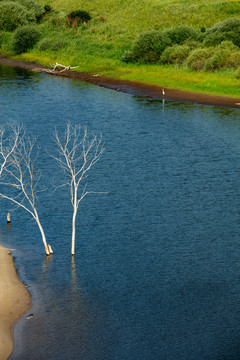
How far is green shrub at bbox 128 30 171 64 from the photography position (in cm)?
10040

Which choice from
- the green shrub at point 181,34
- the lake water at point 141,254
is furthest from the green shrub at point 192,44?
the lake water at point 141,254

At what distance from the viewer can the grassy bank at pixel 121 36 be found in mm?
90950

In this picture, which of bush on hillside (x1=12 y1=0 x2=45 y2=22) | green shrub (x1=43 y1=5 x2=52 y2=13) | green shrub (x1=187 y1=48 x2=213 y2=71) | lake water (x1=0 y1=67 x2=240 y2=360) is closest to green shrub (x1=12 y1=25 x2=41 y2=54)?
bush on hillside (x1=12 y1=0 x2=45 y2=22)

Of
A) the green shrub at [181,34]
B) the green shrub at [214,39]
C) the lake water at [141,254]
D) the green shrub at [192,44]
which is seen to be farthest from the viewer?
the green shrub at [181,34]

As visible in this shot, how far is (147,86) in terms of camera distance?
298ft

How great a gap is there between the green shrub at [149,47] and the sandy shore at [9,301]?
Result: 6856cm

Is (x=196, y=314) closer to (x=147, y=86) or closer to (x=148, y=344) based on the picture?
(x=148, y=344)

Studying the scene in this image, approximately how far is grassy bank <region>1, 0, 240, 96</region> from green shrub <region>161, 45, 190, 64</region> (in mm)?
1585

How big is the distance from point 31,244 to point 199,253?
35.4 ft

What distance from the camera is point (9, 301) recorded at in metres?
32.6

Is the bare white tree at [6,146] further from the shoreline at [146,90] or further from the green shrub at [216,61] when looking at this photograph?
the green shrub at [216,61]

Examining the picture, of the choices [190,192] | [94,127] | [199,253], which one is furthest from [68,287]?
[94,127]

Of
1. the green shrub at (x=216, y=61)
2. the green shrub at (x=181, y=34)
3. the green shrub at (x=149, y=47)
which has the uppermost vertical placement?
the green shrub at (x=181, y=34)

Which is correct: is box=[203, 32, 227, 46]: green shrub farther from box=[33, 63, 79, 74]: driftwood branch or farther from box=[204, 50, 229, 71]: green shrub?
box=[33, 63, 79, 74]: driftwood branch
